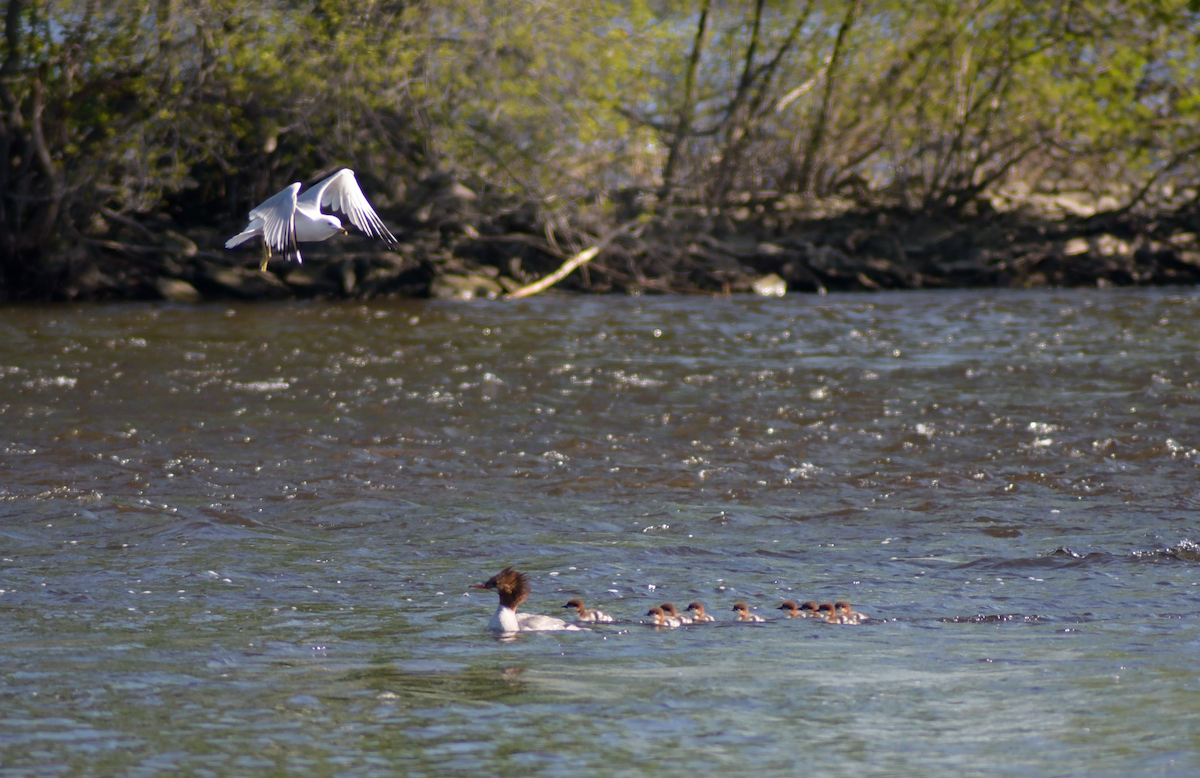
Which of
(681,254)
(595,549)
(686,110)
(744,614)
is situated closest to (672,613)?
(744,614)

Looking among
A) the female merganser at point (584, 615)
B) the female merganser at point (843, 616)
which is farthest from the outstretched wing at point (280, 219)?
the female merganser at point (843, 616)

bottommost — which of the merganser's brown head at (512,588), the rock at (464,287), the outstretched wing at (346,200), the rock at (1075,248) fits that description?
the merganser's brown head at (512,588)

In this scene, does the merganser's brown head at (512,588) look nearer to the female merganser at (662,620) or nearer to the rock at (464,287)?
the female merganser at (662,620)

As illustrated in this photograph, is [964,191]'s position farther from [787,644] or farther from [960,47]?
[787,644]

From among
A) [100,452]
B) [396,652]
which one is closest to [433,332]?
[100,452]

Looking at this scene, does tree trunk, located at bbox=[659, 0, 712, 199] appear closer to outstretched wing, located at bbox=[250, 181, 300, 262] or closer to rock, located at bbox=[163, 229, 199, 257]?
rock, located at bbox=[163, 229, 199, 257]

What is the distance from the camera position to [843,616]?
23.0 feet

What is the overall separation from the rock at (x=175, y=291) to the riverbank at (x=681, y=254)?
0.9 inches

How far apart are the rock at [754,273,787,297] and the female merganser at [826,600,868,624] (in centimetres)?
1728

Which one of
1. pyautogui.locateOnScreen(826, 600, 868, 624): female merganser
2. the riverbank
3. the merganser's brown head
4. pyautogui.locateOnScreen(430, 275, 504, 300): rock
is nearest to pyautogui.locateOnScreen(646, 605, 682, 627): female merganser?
the merganser's brown head

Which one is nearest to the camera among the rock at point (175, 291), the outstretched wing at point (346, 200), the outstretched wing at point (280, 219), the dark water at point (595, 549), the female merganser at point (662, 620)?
the dark water at point (595, 549)

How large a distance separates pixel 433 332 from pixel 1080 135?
14997 mm

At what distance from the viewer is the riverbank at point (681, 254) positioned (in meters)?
22.0

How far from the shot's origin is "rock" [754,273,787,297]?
79.7 ft
